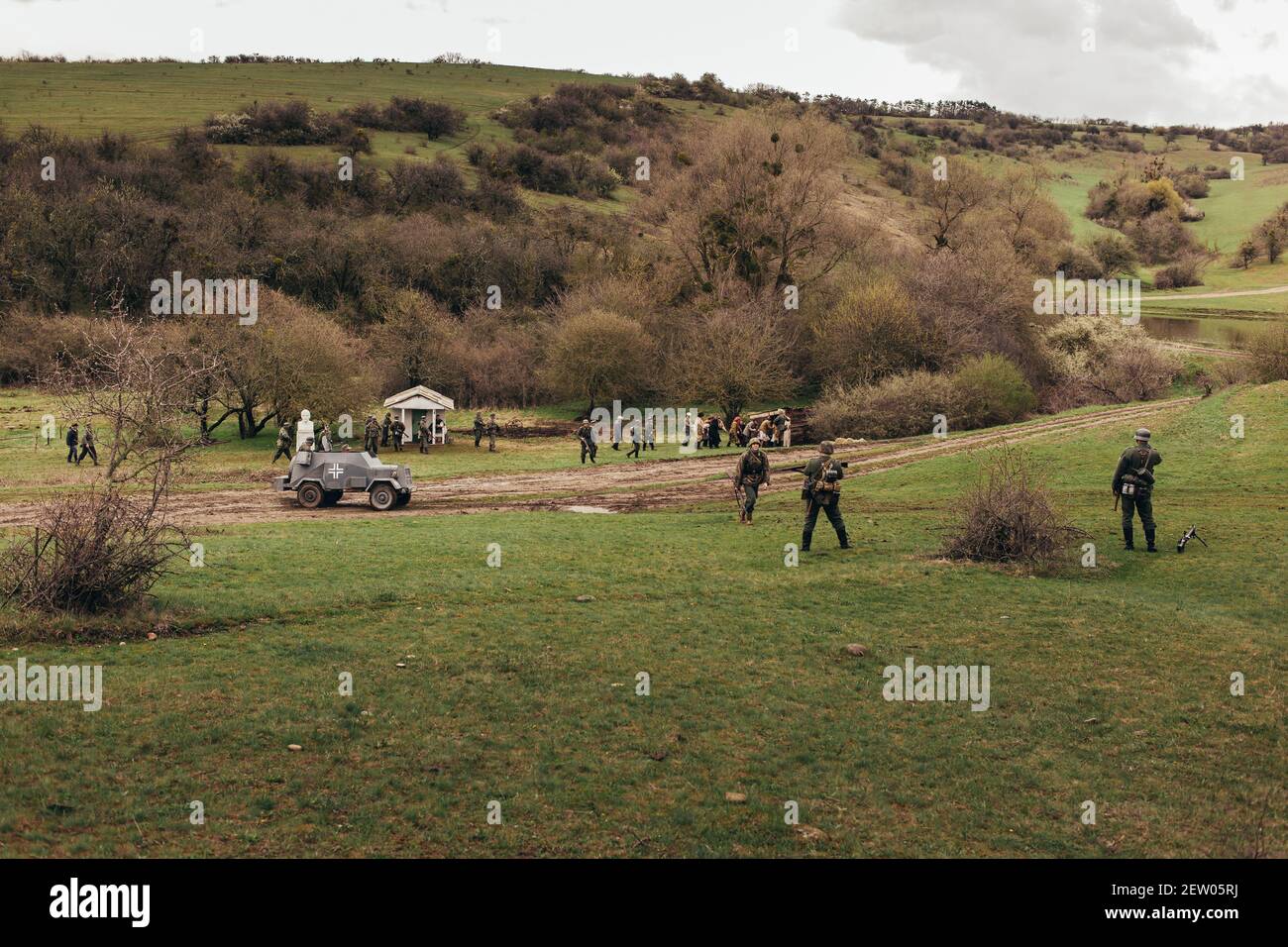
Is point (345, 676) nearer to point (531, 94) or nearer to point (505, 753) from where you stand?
point (505, 753)

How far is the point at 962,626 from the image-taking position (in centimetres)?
1599

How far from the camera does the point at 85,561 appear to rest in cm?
1432

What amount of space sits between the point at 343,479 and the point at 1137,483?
20021mm

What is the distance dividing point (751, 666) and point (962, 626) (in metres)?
4.08

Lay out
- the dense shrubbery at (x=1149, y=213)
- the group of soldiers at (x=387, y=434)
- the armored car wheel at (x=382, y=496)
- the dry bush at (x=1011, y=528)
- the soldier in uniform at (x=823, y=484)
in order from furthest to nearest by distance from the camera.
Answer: the dense shrubbery at (x=1149, y=213) → the group of soldiers at (x=387, y=434) → the armored car wheel at (x=382, y=496) → the soldier in uniform at (x=823, y=484) → the dry bush at (x=1011, y=528)

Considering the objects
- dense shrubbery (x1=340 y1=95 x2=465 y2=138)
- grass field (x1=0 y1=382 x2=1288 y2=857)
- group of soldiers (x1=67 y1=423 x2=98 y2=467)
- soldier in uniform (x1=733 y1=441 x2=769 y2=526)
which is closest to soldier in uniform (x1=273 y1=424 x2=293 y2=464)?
group of soldiers (x1=67 y1=423 x2=98 y2=467)

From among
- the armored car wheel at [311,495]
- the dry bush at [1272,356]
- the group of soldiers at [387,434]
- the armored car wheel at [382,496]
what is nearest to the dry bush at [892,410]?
the dry bush at [1272,356]

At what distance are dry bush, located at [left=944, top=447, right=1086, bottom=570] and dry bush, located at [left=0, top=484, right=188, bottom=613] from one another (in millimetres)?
14677

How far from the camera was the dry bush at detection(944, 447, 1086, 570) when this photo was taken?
66.2 feet

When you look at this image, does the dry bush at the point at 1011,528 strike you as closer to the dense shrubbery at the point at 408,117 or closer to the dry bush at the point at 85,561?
the dry bush at the point at 85,561

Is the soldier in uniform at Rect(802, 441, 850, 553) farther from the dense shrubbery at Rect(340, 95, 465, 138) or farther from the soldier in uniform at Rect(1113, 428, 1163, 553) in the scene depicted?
the dense shrubbery at Rect(340, 95, 465, 138)

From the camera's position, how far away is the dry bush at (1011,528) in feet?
66.2

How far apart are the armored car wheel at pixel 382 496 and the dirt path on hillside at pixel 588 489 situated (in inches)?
14.6

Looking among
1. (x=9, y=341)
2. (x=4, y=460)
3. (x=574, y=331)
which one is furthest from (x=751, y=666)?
(x=9, y=341)
